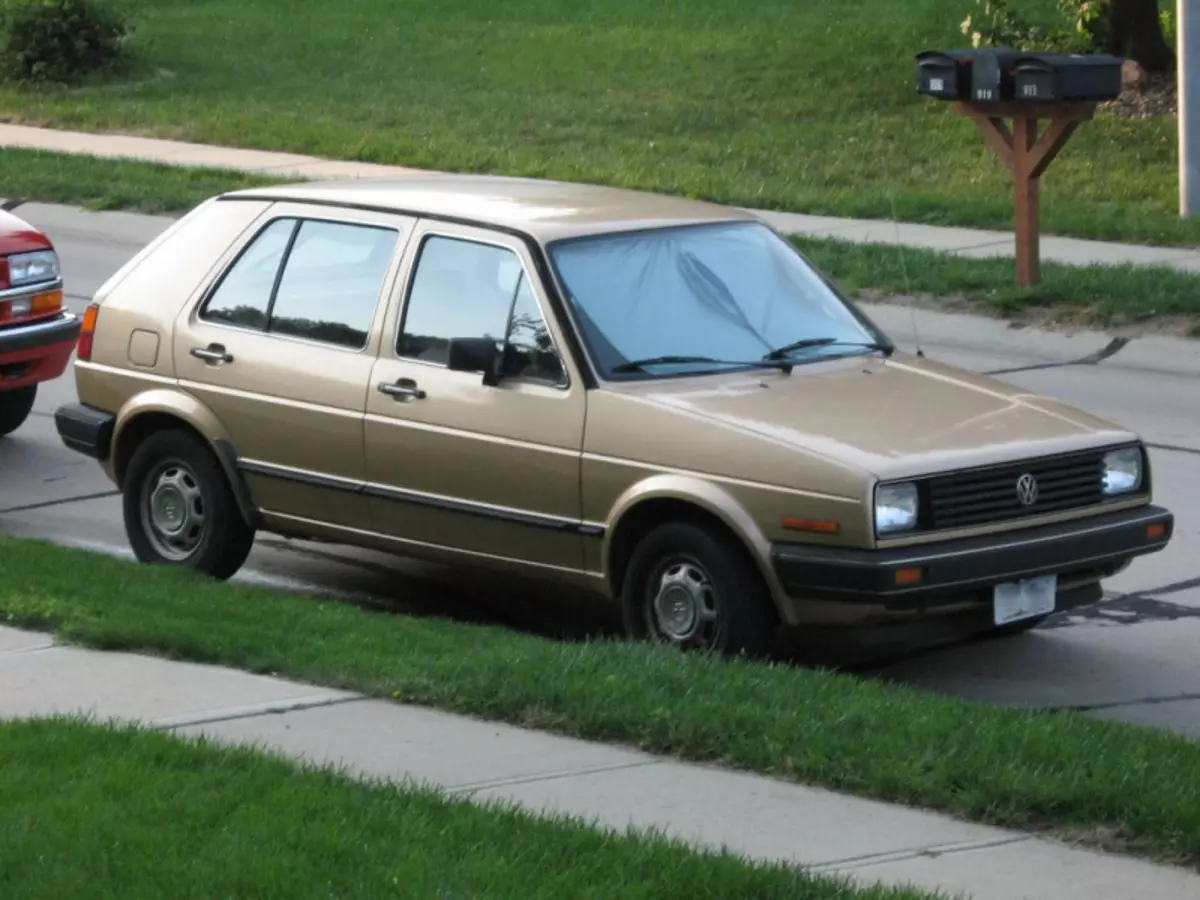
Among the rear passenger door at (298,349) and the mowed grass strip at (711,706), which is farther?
the rear passenger door at (298,349)

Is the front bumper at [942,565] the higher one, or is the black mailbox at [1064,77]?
the black mailbox at [1064,77]

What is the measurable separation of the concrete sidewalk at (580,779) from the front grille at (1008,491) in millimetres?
1444

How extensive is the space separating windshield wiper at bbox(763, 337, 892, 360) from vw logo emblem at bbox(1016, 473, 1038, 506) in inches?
41.0

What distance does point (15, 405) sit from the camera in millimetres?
11953

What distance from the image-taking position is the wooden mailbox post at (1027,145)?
48.7 feet

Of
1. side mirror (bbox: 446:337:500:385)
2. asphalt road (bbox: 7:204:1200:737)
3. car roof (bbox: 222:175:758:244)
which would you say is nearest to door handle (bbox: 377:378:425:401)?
side mirror (bbox: 446:337:500:385)

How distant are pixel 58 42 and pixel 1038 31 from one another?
489 inches

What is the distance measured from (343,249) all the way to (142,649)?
185 centimetres

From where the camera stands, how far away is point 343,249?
335 inches

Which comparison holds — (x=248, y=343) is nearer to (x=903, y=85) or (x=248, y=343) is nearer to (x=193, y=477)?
(x=193, y=477)

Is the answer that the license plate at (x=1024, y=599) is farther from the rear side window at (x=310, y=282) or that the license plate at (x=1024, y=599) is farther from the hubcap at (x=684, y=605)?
the rear side window at (x=310, y=282)

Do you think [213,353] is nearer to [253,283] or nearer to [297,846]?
[253,283]

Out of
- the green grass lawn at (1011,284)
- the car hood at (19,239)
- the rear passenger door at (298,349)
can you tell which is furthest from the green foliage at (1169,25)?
the rear passenger door at (298,349)

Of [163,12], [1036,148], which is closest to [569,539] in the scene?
[1036,148]
